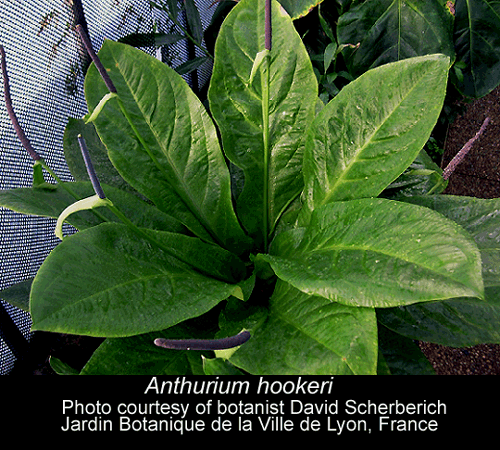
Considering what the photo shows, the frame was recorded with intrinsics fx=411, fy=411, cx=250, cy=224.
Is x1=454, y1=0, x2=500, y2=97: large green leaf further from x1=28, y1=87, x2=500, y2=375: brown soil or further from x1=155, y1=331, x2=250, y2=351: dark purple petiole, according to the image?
x1=155, y1=331, x2=250, y2=351: dark purple petiole

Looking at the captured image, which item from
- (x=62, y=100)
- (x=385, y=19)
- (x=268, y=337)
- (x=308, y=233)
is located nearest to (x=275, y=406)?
(x=268, y=337)

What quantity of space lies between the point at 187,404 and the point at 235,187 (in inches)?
13.1

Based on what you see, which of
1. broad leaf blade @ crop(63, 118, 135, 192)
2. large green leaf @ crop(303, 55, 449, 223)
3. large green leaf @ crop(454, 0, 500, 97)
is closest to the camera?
large green leaf @ crop(303, 55, 449, 223)

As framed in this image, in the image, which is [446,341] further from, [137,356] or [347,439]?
[137,356]

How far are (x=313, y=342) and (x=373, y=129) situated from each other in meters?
0.25

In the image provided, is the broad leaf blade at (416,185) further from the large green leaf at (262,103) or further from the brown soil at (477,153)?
the brown soil at (477,153)

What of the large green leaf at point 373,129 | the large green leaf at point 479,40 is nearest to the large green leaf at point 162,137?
the large green leaf at point 373,129

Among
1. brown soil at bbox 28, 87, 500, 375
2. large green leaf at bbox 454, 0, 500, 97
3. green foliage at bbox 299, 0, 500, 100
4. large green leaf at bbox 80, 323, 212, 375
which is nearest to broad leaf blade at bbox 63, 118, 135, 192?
large green leaf at bbox 80, 323, 212, 375

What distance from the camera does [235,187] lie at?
656 millimetres

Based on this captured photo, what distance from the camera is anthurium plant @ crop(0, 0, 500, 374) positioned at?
14.6 inches

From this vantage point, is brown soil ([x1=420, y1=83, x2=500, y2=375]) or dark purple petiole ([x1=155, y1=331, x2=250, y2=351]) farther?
brown soil ([x1=420, y1=83, x2=500, y2=375])

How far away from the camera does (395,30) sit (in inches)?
38.6

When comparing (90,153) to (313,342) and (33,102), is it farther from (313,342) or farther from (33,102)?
(313,342)

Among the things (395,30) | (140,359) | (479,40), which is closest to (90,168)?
(140,359)
